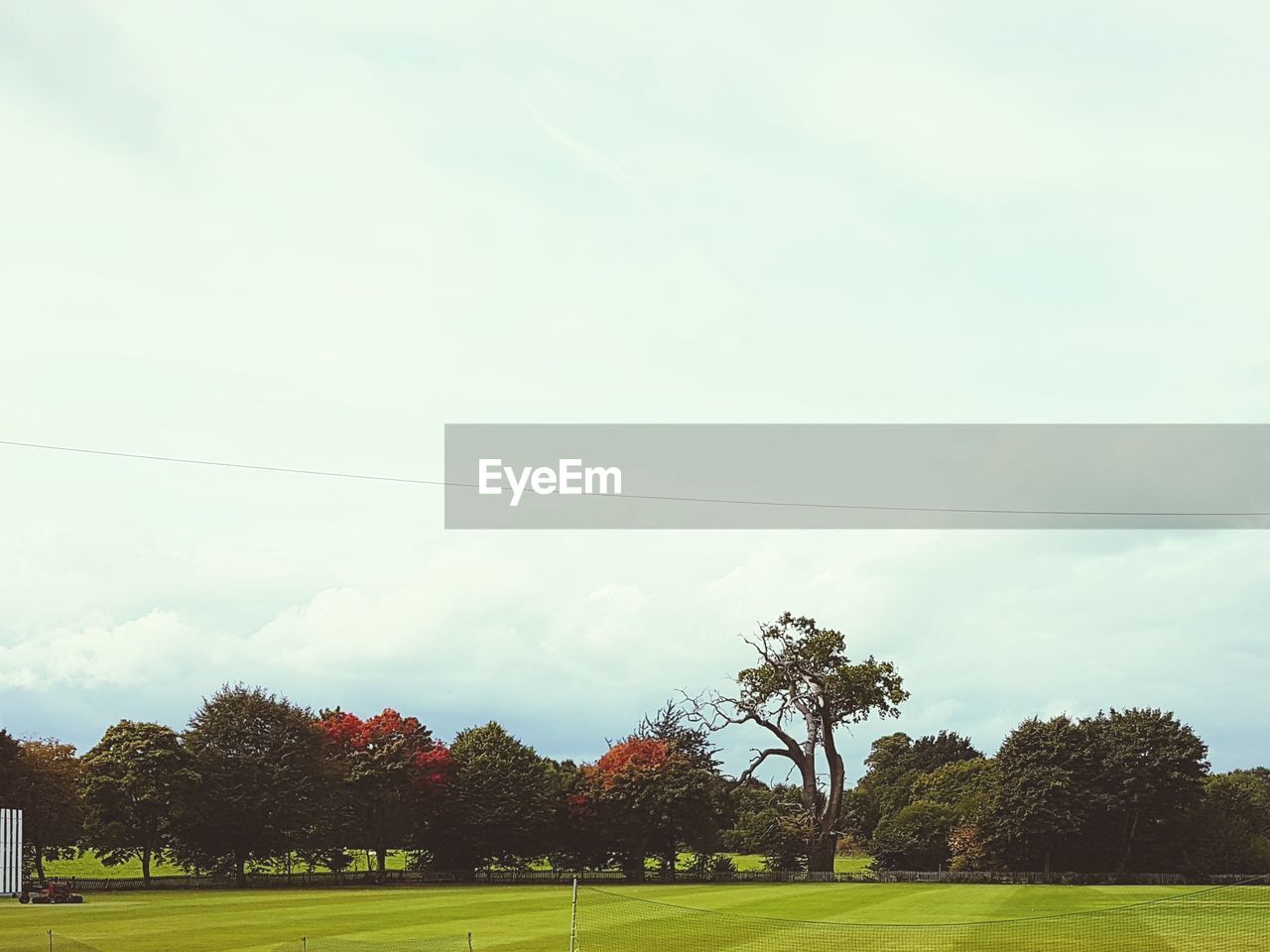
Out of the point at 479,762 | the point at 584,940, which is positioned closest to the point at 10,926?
the point at 584,940

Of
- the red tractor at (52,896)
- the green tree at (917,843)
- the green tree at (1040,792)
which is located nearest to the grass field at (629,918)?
the red tractor at (52,896)

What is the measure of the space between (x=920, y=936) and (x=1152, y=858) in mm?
33235

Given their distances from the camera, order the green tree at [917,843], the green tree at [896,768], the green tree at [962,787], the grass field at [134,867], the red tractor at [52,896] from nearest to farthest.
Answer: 1. the red tractor at [52,896]
2. the green tree at [962,787]
3. the green tree at [917,843]
4. the grass field at [134,867]
5. the green tree at [896,768]

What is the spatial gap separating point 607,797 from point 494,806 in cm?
513

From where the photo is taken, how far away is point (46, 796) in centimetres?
4791

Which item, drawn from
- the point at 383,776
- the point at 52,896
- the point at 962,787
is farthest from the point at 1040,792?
the point at 52,896

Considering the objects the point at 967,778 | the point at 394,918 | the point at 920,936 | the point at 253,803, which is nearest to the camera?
the point at 920,936

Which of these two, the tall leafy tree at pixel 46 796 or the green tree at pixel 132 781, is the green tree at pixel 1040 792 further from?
the tall leafy tree at pixel 46 796

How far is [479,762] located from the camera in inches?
2229

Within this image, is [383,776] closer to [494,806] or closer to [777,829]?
[494,806]

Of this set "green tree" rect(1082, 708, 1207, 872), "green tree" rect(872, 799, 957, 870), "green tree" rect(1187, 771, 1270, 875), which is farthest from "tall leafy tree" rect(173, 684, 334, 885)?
"green tree" rect(1187, 771, 1270, 875)

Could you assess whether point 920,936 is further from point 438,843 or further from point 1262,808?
point 1262,808

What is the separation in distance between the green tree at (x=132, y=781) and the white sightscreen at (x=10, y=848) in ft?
80.3

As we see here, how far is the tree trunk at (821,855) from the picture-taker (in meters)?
59.9
